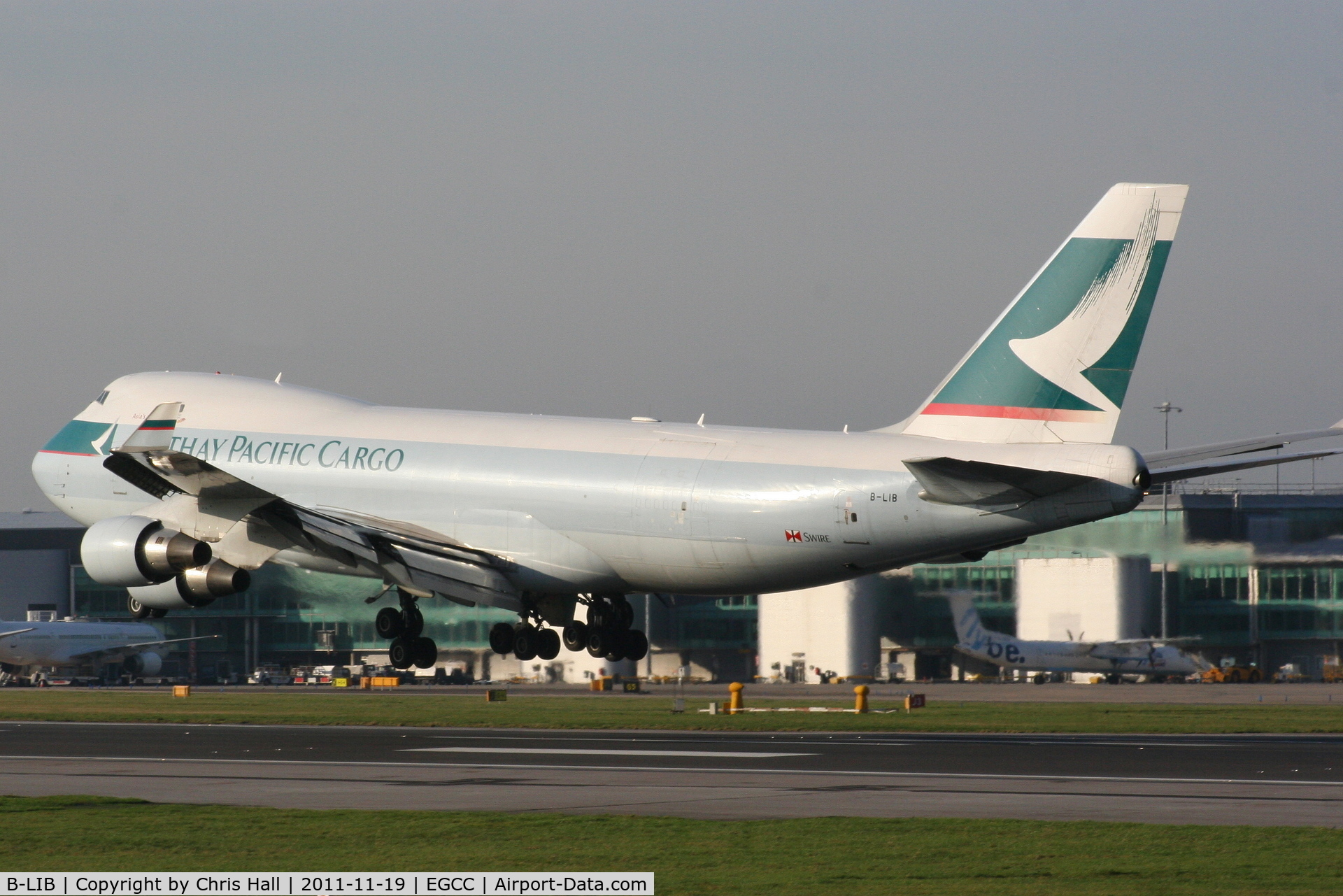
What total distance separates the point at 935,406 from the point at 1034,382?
2261 mm

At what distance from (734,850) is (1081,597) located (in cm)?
7090

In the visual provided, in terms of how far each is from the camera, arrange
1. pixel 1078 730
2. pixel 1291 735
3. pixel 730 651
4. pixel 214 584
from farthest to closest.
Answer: pixel 730 651, pixel 1078 730, pixel 1291 735, pixel 214 584

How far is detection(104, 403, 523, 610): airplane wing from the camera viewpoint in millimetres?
37750

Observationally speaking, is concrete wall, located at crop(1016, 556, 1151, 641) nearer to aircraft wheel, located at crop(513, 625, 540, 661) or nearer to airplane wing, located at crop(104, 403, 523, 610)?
aircraft wheel, located at crop(513, 625, 540, 661)

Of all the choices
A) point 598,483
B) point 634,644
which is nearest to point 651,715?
point 634,644

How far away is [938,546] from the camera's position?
34312 mm

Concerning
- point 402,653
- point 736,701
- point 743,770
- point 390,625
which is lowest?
point 736,701

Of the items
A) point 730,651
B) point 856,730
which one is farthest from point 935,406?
point 730,651

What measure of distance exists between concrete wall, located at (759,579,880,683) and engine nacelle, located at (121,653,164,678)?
3881cm

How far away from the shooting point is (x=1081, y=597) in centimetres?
8950

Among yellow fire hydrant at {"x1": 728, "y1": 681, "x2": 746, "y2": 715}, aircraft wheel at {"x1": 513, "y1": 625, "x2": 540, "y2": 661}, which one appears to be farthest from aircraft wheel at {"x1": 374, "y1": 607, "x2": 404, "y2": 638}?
yellow fire hydrant at {"x1": 728, "y1": 681, "x2": 746, "y2": 715}

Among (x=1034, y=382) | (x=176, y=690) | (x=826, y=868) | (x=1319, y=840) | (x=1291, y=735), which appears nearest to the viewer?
(x=826, y=868)

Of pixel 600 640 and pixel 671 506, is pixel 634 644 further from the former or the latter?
pixel 671 506

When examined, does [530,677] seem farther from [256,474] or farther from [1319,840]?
[1319,840]
